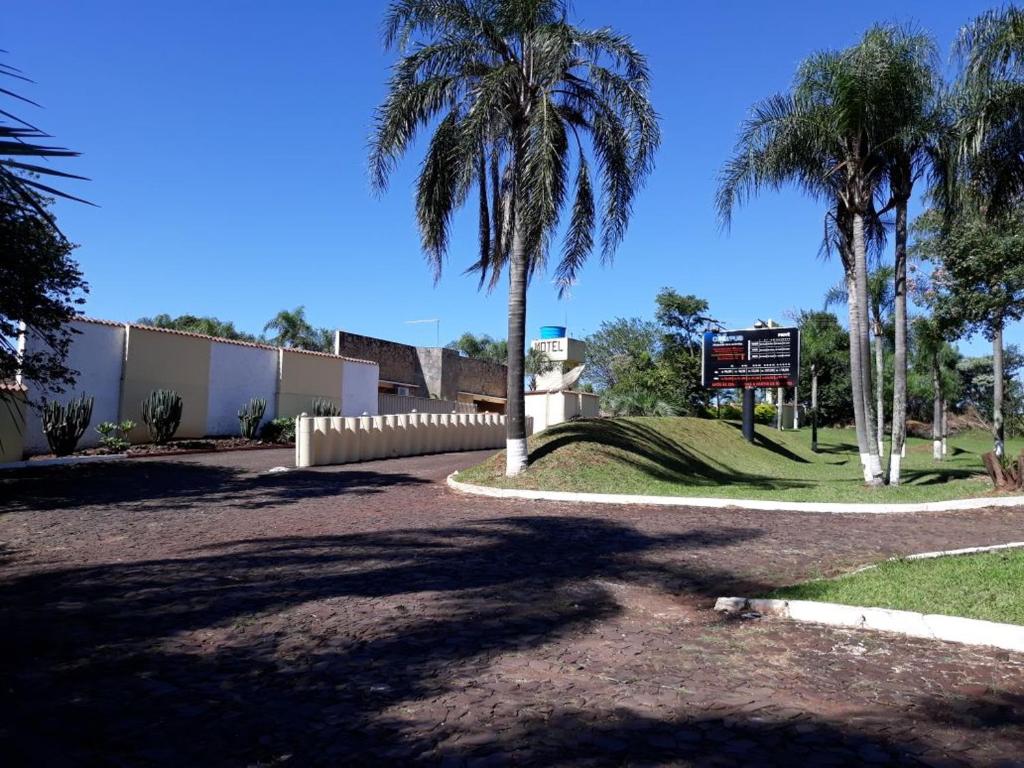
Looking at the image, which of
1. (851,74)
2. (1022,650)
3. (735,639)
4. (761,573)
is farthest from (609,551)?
(851,74)

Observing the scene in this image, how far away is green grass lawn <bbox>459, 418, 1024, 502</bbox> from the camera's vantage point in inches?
537

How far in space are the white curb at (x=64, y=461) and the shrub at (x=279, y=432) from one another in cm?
603

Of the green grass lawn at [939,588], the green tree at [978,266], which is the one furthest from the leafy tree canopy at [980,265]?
the green grass lawn at [939,588]

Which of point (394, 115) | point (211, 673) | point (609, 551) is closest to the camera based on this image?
point (211, 673)

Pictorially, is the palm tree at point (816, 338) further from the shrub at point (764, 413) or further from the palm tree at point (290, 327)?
the palm tree at point (290, 327)

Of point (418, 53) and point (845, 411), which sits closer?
point (418, 53)

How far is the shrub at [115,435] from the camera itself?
19619mm

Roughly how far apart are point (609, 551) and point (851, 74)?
443 inches

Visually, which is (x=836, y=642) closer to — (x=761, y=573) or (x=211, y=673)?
(x=761, y=573)

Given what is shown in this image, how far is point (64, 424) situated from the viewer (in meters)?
18.1

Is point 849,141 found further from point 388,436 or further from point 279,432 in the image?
point 279,432

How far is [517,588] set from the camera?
22.2 ft

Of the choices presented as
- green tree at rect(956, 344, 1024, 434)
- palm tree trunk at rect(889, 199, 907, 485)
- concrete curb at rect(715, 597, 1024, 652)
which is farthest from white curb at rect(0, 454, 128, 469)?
green tree at rect(956, 344, 1024, 434)

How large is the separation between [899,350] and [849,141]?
169 inches
